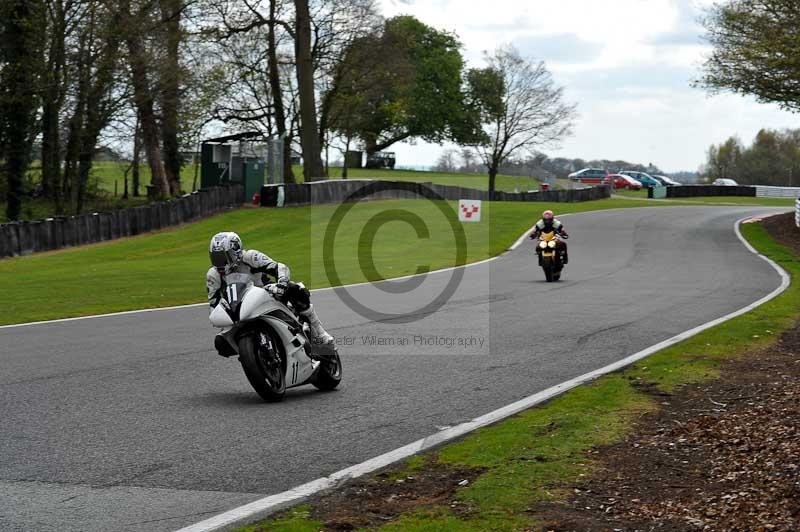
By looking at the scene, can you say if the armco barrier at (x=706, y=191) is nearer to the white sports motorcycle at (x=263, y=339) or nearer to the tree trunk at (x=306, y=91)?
the tree trunk at (x=306, y=91)

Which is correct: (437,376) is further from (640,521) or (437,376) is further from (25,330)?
(25,330)

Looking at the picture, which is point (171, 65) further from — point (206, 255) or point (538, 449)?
point (538, 449)

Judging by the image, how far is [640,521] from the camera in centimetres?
611

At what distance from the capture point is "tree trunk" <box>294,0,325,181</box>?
49.5m

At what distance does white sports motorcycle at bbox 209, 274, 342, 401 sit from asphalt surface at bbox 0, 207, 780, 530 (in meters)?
0.24

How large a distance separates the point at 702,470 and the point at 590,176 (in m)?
91.8

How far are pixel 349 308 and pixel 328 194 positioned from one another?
30919 mm

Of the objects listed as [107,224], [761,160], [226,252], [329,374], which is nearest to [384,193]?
[107,224]

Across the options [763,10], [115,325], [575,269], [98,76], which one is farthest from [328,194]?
[115,325]

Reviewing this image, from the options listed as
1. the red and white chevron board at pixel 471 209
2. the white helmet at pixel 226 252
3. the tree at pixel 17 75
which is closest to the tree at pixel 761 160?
the red and white chevron board at pixel 471 209

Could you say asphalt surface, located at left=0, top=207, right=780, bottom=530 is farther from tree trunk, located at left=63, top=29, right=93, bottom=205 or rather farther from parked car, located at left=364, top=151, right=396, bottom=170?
parked car, located at left=364, top=151, right=396, bottom=170

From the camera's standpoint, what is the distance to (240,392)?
10.5m

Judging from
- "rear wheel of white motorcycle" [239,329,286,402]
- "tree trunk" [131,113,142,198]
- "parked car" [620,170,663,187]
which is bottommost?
"rear wheel of white motorcycle" [239,329,286,402]

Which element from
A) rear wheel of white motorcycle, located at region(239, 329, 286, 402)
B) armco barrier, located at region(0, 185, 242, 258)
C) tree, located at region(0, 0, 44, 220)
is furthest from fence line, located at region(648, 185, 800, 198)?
rear wheel of white motorcycle, located at region(239, 329, 286, 402)
